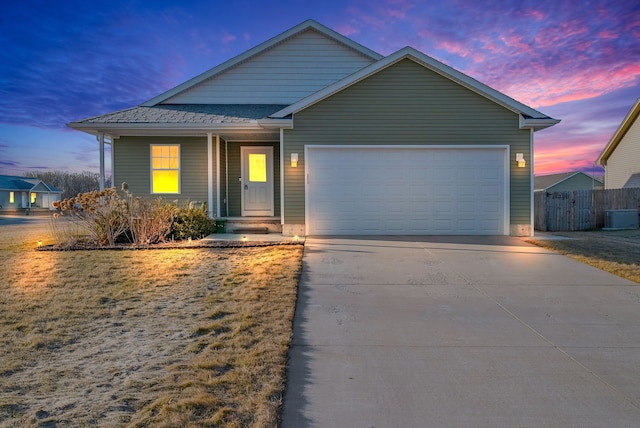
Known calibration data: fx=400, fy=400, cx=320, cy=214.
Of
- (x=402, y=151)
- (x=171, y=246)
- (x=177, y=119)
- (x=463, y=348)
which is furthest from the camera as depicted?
(x=177, y=119)

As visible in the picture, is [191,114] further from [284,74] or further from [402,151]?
[402,151]

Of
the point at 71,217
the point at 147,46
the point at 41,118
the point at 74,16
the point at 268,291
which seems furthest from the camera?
the point at 41,118

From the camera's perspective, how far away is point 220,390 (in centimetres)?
280

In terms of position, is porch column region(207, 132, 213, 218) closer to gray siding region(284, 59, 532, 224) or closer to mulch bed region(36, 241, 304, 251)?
mulch bed region(36, 241, 304, 251)

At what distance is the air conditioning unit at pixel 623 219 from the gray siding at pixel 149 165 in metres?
15.5

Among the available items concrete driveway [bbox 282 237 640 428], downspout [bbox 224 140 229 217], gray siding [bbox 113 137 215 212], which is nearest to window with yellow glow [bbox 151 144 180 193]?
gray siding [bbox 113 137 215 212]

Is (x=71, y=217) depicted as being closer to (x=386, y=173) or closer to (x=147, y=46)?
(x=386, y=173)

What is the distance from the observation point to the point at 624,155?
Result: 74.5ft

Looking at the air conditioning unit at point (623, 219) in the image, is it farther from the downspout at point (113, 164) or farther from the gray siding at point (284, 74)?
the downspout at point (113, 164)

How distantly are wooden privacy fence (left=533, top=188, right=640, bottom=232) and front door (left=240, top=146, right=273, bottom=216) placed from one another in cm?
1021

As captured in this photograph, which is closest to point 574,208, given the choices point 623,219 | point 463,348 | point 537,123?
point 623,219

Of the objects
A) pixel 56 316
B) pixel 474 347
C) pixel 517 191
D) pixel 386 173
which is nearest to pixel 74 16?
pixel 386 173

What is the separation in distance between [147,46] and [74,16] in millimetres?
3004

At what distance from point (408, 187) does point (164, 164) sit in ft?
24.3
